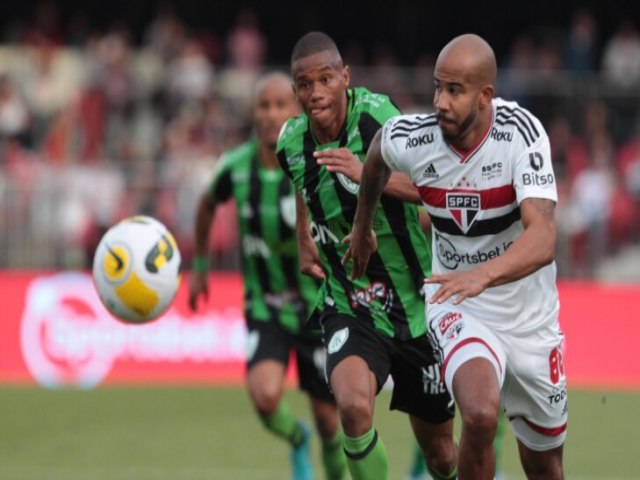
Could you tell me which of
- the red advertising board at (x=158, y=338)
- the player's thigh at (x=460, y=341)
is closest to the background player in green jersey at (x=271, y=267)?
the player's thigh at (x=460, y=341)

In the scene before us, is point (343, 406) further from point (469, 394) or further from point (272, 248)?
point (272, 248)

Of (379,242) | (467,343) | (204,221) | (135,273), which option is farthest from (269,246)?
(467,343)

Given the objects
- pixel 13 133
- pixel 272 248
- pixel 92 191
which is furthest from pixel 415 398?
pixel 13 133

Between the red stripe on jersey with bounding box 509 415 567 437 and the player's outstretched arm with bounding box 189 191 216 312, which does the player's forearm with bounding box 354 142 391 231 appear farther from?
the player's outstretched arm with bounding box 189 191 216 312

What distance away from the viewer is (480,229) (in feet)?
23.0

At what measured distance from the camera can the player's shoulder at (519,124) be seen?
6898 millimetres

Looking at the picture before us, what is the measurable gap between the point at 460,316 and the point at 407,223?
0.96 meters

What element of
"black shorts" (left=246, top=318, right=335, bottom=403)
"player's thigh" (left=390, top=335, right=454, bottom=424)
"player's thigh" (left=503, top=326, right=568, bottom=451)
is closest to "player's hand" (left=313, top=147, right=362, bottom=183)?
"player's thigh" (left=390, top=335, right=454, bottom=424)

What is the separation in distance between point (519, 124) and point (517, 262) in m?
0.78

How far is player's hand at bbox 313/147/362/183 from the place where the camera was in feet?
24.7

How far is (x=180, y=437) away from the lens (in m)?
13.1

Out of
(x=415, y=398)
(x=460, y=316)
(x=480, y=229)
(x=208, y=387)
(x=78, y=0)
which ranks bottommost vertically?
(x=208, y=387)

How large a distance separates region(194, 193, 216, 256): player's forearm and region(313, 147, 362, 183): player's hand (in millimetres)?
2882

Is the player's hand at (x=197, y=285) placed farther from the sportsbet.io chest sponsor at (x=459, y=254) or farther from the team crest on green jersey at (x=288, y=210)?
the sportsbet.io chest sponsor at (x=459, y=254)
